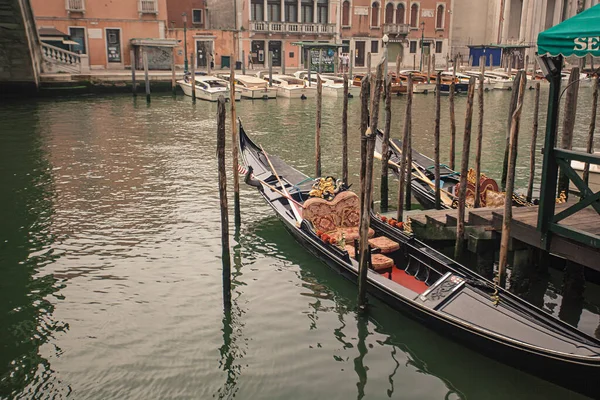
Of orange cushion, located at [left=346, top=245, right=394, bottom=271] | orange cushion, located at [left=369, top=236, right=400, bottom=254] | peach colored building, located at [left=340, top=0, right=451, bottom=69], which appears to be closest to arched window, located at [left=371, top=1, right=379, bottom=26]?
peach colored building, located at [left=340, top=0, right=451, bottom=69]

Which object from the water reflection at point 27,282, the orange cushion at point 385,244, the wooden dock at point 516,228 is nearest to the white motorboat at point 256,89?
the water reflection at point 27,282

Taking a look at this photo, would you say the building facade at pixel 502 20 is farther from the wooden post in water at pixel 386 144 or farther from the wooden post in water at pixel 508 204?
the wooden post in water at pixel 508 204

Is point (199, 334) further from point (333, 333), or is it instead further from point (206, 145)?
point (206, 145)

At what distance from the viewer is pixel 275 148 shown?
554 inches

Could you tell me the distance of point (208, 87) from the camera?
22.1 metres

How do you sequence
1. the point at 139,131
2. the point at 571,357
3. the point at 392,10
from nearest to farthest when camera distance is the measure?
the point at 571,357 → the point at 139,131 → the point at 392,10

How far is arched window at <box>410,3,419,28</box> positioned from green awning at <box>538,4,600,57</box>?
32.8 metres

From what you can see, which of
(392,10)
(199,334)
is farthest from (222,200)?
(392,10)

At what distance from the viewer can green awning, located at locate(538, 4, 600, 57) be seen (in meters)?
4.36

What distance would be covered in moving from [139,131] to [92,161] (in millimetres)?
3825

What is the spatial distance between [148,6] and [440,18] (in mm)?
18589

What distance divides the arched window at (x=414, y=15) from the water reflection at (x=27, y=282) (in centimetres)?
2858

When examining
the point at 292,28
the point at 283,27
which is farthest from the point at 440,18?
the point at 283,27

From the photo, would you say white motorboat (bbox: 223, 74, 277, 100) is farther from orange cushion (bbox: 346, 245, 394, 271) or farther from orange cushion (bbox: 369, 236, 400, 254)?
orange cushion (bbox: 346, 245, 394, 271)
